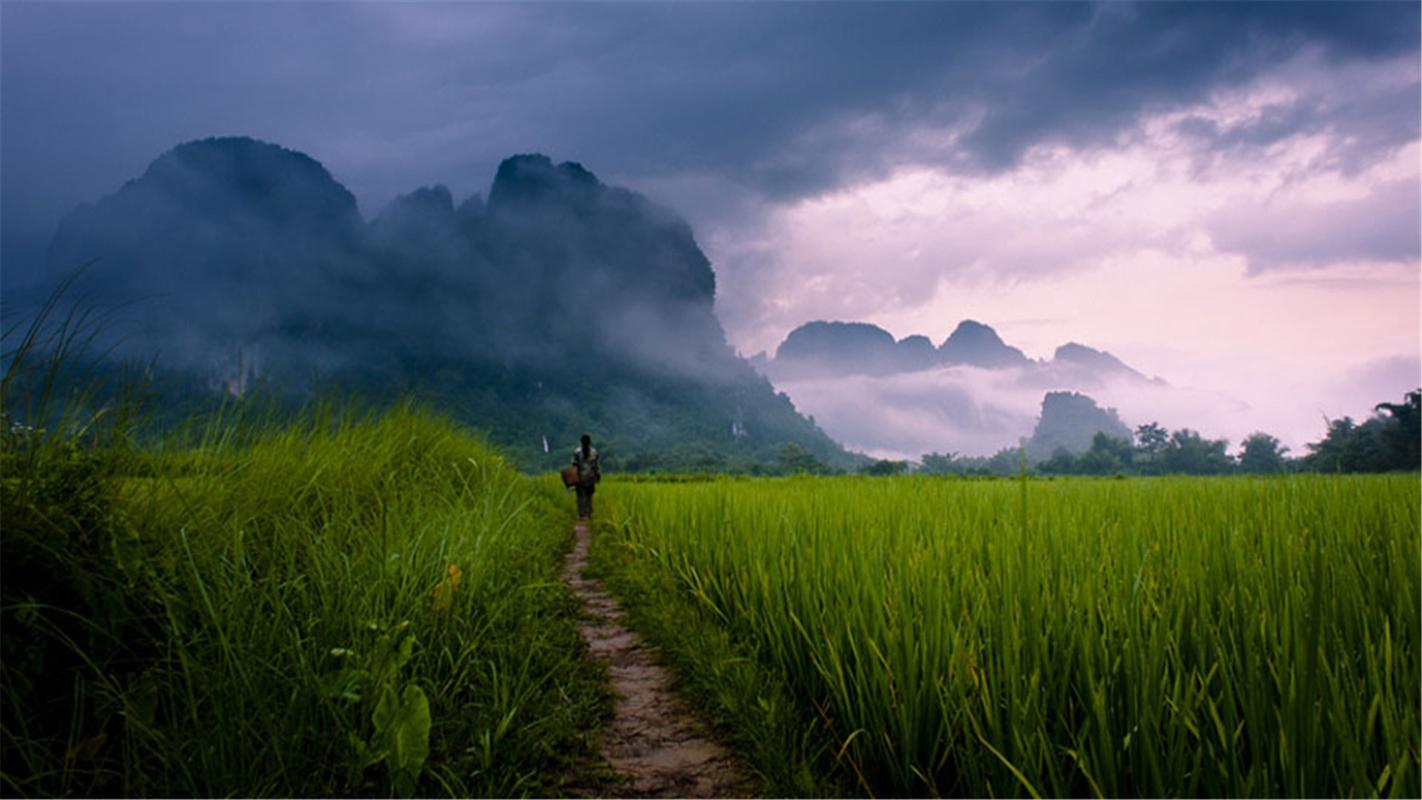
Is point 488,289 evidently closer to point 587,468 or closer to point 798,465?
point 798,465

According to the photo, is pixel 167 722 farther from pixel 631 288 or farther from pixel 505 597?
pixel 631 288

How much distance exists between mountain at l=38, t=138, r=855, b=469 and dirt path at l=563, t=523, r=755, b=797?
43397 millimetres

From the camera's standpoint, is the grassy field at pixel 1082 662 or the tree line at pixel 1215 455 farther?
the tree line at pixel 1215 455

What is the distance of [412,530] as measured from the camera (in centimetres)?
408

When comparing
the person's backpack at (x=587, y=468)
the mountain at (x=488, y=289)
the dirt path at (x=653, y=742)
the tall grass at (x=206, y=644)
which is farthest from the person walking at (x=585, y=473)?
the mountain at (x=488, y=289)

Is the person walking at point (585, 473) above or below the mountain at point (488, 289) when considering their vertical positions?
below

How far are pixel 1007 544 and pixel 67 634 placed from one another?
10.1 ft

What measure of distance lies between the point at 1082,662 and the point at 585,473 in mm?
11216

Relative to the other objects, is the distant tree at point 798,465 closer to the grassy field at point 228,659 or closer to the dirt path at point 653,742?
the dirt path at point 653,742

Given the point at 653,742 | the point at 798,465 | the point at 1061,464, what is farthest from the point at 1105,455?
the point at 653,742

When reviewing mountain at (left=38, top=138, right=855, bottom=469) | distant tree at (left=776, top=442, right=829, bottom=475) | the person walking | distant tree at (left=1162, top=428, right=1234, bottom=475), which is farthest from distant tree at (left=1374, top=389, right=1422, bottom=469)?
mountain at (left=38, top=138, right=855, bottom=469)

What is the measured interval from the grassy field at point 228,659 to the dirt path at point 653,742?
144 mm

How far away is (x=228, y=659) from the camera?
205cm

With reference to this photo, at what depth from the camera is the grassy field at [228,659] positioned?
1936mm
